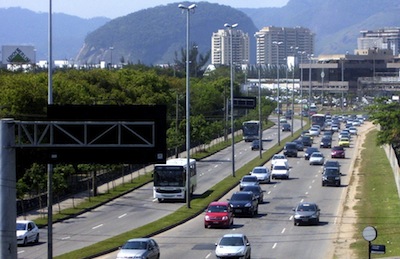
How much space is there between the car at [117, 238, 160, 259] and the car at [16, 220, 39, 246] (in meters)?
9.84

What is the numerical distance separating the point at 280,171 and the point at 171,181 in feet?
59.8

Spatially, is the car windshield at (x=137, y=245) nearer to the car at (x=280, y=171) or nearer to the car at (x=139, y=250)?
the car at (x=139, y=250)

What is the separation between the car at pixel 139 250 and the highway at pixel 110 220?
20.3ft

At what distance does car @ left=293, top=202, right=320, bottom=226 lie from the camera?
182ft

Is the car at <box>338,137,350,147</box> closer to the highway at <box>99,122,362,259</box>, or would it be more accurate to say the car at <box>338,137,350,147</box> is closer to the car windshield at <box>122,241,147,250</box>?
the highway at <box>99,122,362,259</box>

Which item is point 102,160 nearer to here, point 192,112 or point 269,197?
point 269,197

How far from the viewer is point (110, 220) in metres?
59.4

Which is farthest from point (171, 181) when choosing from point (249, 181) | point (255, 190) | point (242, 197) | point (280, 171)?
point (280, 171)

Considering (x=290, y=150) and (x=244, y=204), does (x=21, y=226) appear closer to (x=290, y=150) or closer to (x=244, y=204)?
(x=244, y=204)

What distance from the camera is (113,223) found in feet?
190

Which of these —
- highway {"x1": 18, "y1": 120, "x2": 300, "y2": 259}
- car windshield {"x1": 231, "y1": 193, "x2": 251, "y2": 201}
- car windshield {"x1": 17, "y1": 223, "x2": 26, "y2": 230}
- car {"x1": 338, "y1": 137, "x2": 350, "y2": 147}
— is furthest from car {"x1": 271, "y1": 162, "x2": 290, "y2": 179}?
car {"x1": 338, "y1": 137, "x2": 350, "y2": 147}

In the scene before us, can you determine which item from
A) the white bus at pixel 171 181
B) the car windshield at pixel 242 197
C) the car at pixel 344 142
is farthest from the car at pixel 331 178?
the car at pixel 344 142

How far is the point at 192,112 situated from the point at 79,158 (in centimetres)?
10448

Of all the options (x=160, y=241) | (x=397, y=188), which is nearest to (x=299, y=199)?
(x=397, y=188)
